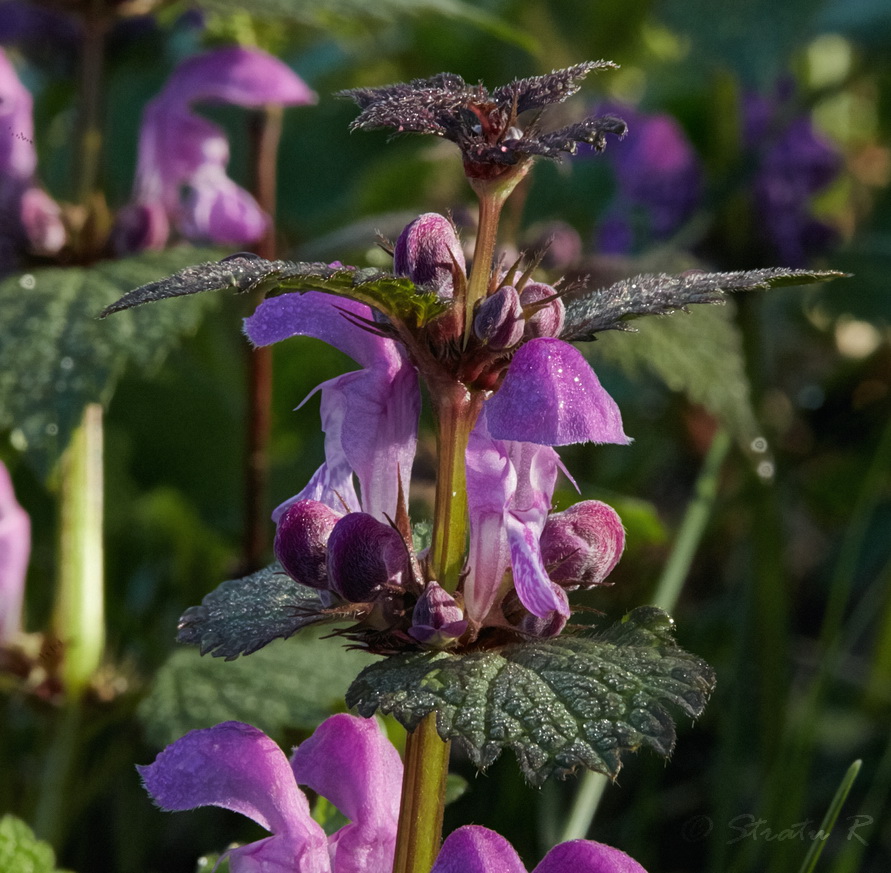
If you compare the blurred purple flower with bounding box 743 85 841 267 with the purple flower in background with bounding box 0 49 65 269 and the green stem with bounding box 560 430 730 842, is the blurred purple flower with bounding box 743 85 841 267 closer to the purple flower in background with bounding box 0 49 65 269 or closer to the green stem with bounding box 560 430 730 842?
the green stem with bounding box 560 430 730 842

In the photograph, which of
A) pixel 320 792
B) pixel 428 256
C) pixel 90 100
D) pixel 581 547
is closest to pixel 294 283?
pixel 428 256

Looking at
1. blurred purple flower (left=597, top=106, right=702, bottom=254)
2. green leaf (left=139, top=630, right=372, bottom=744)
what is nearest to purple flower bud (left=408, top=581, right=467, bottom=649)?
green leaf (left=139, top=630, right=372, bottom=744)

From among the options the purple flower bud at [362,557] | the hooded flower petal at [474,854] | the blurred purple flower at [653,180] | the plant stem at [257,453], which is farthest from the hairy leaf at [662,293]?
the blurred purple flower at [653,180]

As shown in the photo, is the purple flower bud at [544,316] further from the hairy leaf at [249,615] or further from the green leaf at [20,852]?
the green leaf at [20,852]

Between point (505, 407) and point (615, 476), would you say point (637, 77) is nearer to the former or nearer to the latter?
point (615, 476)

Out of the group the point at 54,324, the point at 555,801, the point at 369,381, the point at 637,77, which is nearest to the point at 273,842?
the point at 369,381

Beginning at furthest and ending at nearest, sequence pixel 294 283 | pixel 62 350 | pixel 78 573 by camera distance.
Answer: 1. pixel 78 573
2. pixel 62 350
3. pixel 294 283

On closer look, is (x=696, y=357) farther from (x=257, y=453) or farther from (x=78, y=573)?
(x=78, y=573)
